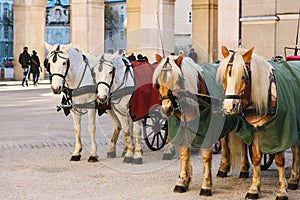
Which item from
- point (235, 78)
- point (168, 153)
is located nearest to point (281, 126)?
point (235, 78)

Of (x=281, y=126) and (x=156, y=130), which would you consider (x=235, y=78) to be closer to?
(x=281, y=126)

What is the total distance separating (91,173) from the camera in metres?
10.5

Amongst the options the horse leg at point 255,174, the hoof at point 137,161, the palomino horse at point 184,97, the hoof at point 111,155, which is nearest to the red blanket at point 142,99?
the hoof at point 137,161

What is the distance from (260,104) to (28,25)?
2949cm

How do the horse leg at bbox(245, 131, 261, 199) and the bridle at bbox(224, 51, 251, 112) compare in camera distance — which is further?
the horse leg at bbox(245, 131, 261, 199)

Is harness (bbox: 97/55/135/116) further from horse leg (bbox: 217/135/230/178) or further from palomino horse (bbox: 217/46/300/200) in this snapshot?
palomino horse (bbox: 217/46/300/200)

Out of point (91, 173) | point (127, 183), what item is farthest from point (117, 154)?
point (127, 183)

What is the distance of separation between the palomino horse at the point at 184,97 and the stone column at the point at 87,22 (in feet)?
67.6

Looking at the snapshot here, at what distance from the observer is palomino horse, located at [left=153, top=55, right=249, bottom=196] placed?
846 cm

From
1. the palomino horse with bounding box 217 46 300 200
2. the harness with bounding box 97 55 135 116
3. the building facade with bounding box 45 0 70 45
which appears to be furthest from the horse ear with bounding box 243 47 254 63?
the building facade with bounding box 45 0 70 45

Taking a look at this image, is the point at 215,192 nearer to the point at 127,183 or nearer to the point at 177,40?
the point at 127,183

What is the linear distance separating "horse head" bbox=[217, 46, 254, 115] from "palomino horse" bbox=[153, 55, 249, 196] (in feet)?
2.09

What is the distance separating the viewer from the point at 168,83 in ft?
27.8

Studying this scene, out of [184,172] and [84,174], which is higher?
[184,172]
